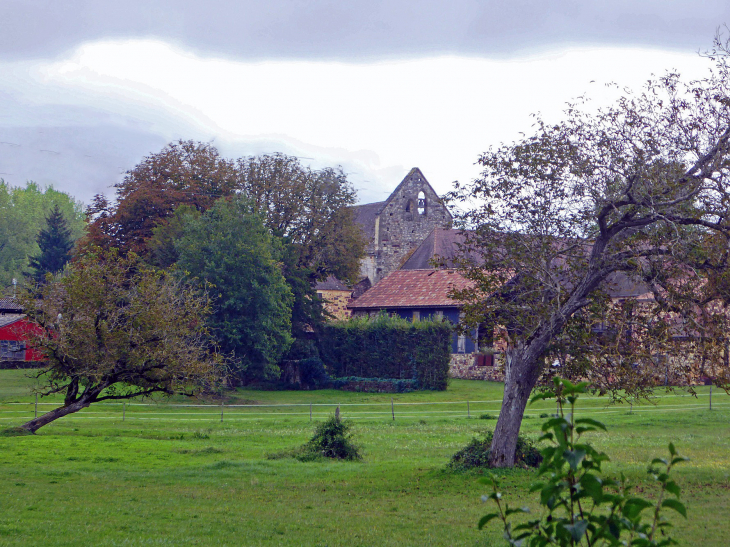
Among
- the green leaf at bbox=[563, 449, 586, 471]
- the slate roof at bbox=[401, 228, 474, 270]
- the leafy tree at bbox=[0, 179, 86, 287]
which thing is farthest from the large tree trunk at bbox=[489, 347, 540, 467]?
the leafy tree at bbox=[0, 179, 86, 287]

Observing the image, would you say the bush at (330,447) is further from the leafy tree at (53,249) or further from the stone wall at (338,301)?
the leafy tree at (53,249)

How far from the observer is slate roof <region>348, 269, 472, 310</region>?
173 feet

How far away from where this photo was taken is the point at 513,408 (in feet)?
56.7

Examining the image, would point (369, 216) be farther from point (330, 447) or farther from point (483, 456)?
point (483, 456)

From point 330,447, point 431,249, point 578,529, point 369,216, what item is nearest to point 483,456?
point 330,447

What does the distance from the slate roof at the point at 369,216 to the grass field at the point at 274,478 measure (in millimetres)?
37710

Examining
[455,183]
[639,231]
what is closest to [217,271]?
[455,183]

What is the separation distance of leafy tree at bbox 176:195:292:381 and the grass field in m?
7.34

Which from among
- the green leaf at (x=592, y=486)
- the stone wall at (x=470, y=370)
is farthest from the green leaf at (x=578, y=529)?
the stone wall at (x=470, y=370)

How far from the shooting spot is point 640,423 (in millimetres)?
30781

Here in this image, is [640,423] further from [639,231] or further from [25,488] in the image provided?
[25,488]

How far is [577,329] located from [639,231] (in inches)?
102

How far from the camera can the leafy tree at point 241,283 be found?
4259 centimetres

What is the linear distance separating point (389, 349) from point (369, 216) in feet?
91.8
